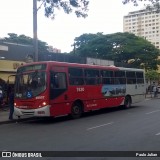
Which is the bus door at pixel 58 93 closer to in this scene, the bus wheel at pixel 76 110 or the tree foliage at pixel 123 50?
the bus wheel at pixel 76 110

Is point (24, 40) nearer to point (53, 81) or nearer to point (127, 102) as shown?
point (127, 102)

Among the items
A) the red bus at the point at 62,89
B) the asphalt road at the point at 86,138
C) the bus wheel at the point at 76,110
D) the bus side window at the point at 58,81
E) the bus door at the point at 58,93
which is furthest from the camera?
the bus wheel at the point at 76,110

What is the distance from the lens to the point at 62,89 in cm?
1639

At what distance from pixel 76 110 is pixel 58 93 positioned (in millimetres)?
1909

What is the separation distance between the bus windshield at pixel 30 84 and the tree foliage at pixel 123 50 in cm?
3504

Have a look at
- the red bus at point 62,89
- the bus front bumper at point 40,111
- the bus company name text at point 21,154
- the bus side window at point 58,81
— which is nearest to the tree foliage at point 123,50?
the red bus at point 62,89

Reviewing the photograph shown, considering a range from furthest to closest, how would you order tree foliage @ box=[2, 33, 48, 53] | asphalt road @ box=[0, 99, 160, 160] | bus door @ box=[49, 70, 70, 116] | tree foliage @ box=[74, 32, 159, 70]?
tree foliage @ box=[74, 32, 159, 70], tree foliage @ box=[2, 33, 48, 53], bus door @ box=[49, 70, 70, 116], asphalt road @ box=[0, 99, 160, 160]

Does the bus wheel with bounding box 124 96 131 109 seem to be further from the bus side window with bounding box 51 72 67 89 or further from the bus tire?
the bus side window with bounding box 51 72 67 89

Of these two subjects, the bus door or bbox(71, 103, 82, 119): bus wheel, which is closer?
the bus door

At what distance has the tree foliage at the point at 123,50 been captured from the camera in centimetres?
5072

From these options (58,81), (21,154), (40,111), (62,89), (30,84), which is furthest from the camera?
(62,89)

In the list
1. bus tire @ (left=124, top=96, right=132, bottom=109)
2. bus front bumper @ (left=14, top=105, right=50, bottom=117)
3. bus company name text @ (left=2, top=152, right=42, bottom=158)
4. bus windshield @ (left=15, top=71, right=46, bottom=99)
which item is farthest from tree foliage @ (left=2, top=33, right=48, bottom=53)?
bus company name text @ (left=2, top=152, right=42, bottom=158)

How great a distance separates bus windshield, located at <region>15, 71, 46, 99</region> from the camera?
51.1 ft

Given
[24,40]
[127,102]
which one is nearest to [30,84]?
[127,102]
